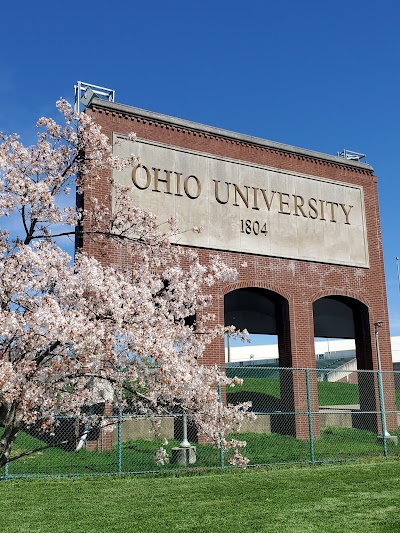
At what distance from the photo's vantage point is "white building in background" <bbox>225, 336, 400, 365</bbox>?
260 feet

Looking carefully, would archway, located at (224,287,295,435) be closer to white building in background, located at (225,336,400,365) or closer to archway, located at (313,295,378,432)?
archway, located at (313,295,378,432)

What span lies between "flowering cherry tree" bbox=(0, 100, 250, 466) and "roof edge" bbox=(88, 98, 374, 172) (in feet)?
35.9

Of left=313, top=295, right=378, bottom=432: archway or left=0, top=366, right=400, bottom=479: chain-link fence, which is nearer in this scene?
left=0, top=366, right=400, bottom=479: chain-link fence

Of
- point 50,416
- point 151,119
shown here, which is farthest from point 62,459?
point 151,119

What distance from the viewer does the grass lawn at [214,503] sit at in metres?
8.84

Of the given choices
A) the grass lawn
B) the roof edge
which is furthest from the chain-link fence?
the roof edge

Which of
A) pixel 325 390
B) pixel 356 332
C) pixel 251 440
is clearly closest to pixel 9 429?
pixel 251 440

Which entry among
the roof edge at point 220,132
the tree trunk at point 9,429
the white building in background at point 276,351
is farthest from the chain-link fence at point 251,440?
the white building in background at point 276,351

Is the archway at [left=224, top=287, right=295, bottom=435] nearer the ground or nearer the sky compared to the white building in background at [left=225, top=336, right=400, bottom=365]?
nearer the ground

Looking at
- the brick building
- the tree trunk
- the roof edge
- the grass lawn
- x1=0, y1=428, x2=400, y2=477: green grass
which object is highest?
the roof edge

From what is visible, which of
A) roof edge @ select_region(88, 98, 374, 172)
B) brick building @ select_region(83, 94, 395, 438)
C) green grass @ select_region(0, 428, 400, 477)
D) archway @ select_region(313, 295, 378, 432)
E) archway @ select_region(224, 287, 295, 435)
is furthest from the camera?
archway @ select_region(313, 295, 378, 432)

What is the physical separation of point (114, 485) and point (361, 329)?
48.6 feet

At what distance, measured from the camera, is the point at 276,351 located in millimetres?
82312

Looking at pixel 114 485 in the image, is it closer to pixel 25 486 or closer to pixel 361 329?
pixel 25 486
